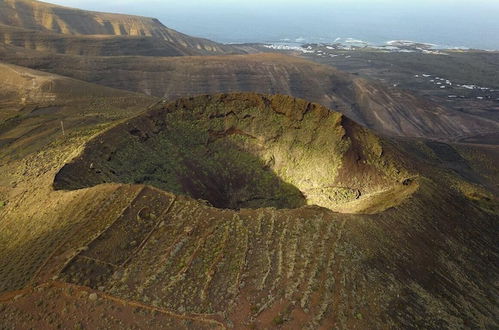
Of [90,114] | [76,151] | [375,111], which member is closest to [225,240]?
[76,151]

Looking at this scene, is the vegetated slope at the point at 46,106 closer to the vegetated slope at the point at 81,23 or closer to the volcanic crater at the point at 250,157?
the volcanic crater at the point at 250,157

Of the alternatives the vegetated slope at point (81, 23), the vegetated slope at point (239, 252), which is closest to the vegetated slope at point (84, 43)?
the vegetated slope at point (81, 23)

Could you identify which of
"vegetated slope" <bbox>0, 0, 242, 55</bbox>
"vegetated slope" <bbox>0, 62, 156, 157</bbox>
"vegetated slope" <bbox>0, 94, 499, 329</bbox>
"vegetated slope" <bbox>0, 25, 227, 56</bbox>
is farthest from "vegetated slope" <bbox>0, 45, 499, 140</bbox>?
"vegetated slope" <bbox>0, 94, 499, 329</bbox>

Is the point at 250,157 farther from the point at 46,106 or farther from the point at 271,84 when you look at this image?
the point at 271,84

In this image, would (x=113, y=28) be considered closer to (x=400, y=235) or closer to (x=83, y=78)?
(x=83, y=78)

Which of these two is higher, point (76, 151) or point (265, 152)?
point (76, 151)

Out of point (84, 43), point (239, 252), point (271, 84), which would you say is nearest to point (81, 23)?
point (84, 43)

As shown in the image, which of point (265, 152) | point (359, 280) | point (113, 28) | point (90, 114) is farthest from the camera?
point (113, 28)
